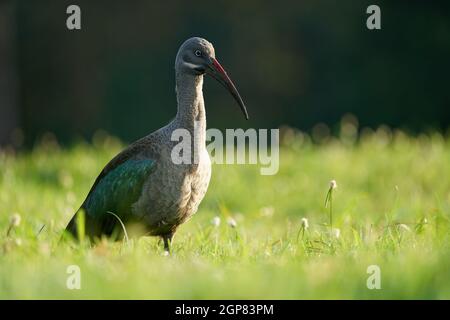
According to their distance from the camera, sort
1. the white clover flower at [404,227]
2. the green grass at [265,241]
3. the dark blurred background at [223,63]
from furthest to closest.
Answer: the dark blurred background at [223,63]
the white clover flower at [404,227]
the green grass at [265,241]

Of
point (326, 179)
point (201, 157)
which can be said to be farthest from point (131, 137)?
point (201, 157)

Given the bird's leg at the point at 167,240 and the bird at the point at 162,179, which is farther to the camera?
the bird's leg at the point at 167,240

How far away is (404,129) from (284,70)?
2525 mm

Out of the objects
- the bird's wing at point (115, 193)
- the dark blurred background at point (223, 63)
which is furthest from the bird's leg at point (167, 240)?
the dark blurred background at point (223, 63)

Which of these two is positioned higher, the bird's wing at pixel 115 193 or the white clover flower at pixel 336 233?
the bird's wing at pixel 115 193

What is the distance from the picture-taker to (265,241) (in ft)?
17.9

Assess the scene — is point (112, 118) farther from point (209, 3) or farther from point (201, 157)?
point (201, 157)

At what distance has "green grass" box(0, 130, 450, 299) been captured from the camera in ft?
13.0

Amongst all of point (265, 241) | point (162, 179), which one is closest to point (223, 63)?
point (265, 241)

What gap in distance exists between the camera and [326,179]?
8562 mm

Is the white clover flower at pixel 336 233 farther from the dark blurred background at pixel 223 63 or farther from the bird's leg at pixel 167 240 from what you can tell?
the dark blurred background at pixel 223 63

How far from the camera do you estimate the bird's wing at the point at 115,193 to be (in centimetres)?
518

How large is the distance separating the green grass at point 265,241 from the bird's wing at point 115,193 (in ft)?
0.55
